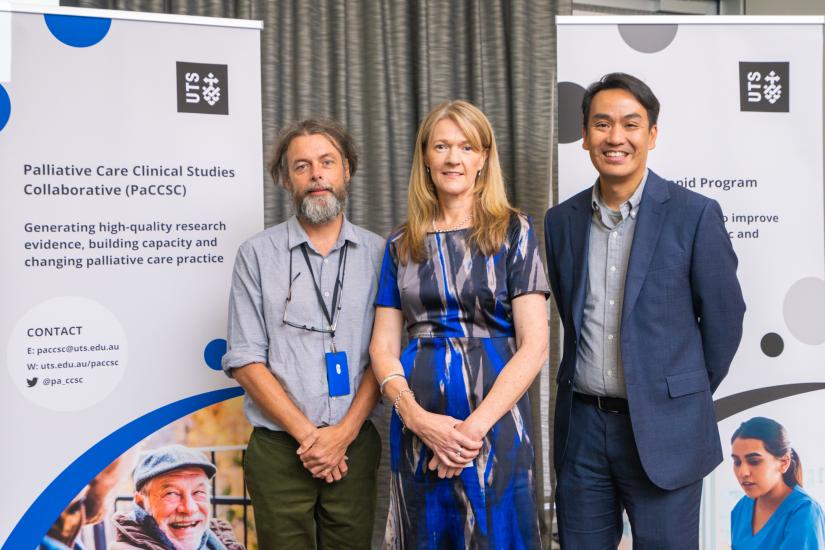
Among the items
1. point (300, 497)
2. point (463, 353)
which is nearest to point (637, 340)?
point (463, 353)

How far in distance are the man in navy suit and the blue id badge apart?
1.90 feet

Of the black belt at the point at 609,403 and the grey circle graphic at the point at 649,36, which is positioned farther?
the grey circle graphic at the point at 649,36

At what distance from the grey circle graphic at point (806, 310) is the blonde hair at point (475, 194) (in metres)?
1.28

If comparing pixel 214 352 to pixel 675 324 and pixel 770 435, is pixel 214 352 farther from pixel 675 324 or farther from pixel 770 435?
pixel 770 435

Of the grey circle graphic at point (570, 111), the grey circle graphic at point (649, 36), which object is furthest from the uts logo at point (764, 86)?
the grey circle graphic at point (570, 111)

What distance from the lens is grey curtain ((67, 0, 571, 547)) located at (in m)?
3.35

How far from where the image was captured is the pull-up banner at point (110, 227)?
7.81 ft

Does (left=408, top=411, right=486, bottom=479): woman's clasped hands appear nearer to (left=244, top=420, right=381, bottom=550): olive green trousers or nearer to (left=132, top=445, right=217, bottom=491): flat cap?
(left=244, top=420, right=381, bottom=550): olive green trousers

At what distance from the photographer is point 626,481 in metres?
1.92

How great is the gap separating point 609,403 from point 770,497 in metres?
1.09

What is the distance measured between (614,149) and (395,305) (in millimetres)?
686

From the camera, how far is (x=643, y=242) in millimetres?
1880

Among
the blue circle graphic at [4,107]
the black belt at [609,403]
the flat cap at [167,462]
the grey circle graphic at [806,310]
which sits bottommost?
the flat cap at [167,462]

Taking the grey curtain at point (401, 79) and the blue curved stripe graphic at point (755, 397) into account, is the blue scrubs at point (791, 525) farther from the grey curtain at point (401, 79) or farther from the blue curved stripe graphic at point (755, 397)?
the grey curtain at point (401, 79)
